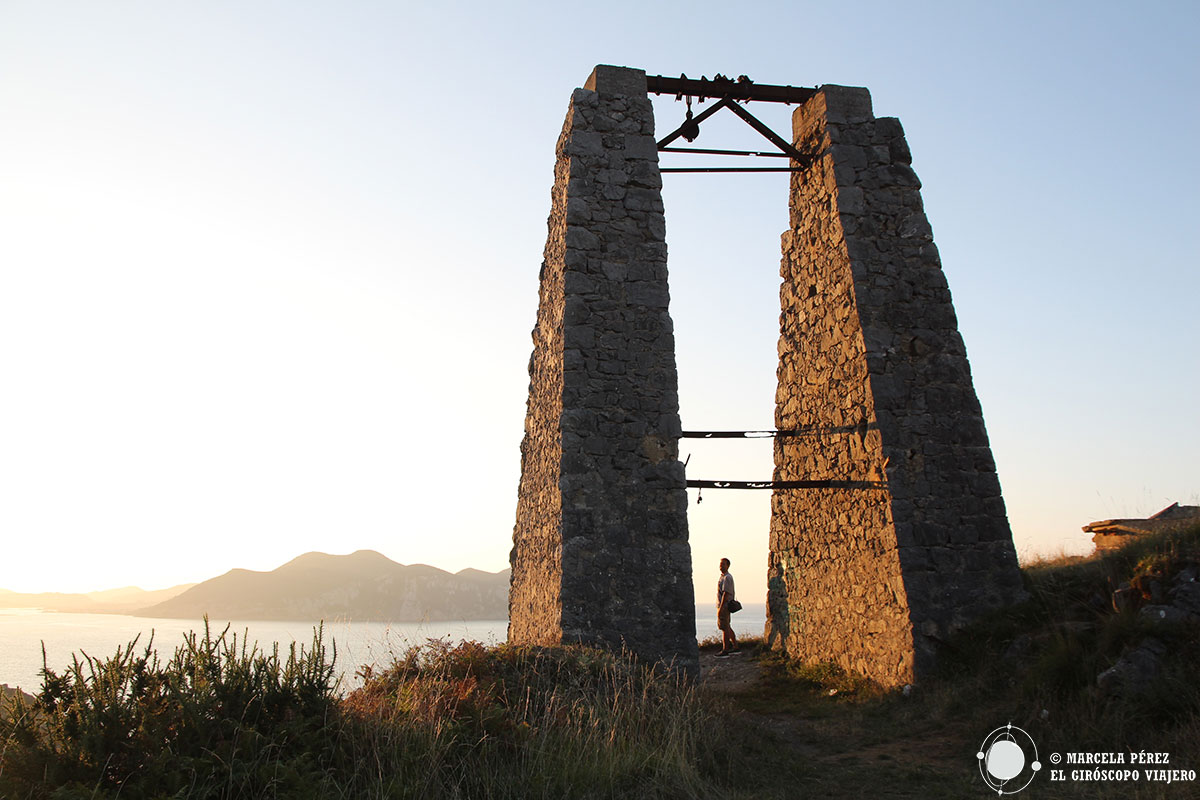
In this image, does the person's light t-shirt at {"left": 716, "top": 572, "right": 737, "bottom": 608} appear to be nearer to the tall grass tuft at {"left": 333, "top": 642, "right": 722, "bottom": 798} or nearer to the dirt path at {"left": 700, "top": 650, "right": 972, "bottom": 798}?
the dirt path at {"left": 700, "top": 650, "right": 972, "bottom": 798}

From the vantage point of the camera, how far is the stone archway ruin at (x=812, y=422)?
765cm

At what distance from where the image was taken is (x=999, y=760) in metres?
5.70

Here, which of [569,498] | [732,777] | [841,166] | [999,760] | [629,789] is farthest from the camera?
[841,166]

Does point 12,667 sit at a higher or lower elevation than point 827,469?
lower

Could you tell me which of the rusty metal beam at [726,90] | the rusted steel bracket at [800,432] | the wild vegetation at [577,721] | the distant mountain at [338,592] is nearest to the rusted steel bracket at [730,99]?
the rusty metal beam at [726,90]

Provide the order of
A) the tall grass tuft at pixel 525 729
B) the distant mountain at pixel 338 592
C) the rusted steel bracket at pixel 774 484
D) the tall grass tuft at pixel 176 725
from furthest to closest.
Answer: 1. the distant mountain at pixel 338 592
2. the rusted steel bracket at pixel 774 484
3. the tall grass tuft at pixel 525 729
4. the tall grass tuft at pixel 176 725

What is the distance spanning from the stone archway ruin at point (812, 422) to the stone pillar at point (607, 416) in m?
0.02

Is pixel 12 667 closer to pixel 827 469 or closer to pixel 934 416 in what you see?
pixel 827 469

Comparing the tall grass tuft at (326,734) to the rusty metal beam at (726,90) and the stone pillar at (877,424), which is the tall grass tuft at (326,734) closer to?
the stone pillar at (877,424)

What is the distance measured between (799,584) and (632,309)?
16.3ft

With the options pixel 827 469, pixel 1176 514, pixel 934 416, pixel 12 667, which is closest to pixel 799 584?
pixel 827 469

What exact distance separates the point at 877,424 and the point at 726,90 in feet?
16.1

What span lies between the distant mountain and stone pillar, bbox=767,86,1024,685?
51.2 feet

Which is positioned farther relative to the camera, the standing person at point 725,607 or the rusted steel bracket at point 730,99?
the standing person at point 725,607
